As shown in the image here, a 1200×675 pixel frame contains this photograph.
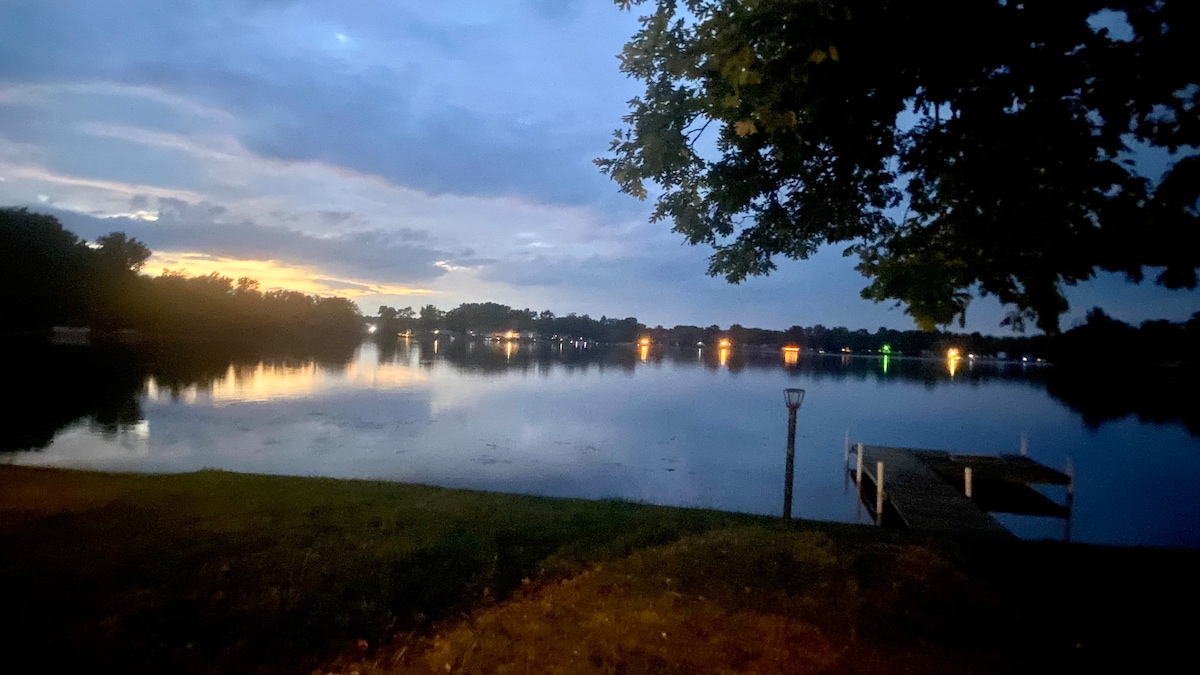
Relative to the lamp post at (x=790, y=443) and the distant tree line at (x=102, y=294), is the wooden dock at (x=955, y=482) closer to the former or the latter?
the lamp post at (x=790, y=443)

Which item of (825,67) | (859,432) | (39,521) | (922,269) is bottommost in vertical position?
(859,432)

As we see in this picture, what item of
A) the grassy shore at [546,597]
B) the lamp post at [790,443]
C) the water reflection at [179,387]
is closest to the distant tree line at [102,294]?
the water reflection at [179,387]

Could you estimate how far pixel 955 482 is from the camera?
74.9ft

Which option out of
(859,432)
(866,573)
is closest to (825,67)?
(866,573)

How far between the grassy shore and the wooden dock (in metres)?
7.92

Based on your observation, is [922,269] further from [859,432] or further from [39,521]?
[859,432]

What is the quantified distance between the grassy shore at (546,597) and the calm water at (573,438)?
987cm

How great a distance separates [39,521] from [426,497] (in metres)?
4.72

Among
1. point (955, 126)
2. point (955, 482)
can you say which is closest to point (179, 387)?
point (955, 482)

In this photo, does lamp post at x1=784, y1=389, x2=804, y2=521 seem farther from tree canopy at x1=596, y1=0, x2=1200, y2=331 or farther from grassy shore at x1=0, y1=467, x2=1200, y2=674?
tree canopy at x1=596, y1=0, x2=1200, y2=331

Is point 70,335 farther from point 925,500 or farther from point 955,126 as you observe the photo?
point 955,126

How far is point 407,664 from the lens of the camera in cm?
465

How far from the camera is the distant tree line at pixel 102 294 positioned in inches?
2265

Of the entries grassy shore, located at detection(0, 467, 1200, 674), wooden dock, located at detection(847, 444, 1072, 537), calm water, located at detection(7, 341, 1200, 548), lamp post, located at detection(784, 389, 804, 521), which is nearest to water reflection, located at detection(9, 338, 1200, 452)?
calm water, located at detection(7, 341, 1200, 548)
